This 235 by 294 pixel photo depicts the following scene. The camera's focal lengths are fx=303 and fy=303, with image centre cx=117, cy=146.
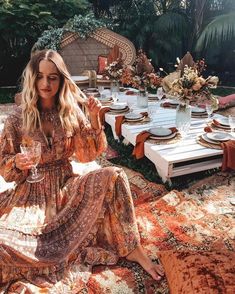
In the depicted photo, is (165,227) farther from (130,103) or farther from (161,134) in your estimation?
(130,103)

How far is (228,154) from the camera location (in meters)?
3.63

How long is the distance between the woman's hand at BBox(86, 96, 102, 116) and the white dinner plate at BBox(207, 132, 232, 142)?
1.93 metres

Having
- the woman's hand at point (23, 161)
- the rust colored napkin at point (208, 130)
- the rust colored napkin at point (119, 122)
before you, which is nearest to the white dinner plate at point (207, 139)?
the rust colored napkin at point (208, 130)

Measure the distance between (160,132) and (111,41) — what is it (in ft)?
19.5

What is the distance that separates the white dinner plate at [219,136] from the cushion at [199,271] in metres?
1.81

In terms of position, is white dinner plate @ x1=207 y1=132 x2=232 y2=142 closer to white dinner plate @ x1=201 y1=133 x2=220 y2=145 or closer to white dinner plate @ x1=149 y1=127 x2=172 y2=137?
white dinner plate @ x1=201 y1=133 x2=220 y2=145

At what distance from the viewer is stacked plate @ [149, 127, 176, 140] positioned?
390cm

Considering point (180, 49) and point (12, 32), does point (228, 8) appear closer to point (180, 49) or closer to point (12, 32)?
point (180, 49)

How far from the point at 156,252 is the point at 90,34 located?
303 inches

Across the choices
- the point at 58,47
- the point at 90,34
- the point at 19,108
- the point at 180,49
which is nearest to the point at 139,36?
the point at 180,49

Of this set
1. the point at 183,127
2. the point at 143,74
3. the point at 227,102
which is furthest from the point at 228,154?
the point at 227,102

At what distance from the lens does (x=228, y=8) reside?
11438 millimetres

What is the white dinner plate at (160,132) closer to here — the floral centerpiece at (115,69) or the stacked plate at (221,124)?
the stacked plate at (221,124)

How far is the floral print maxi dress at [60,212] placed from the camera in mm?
2080
